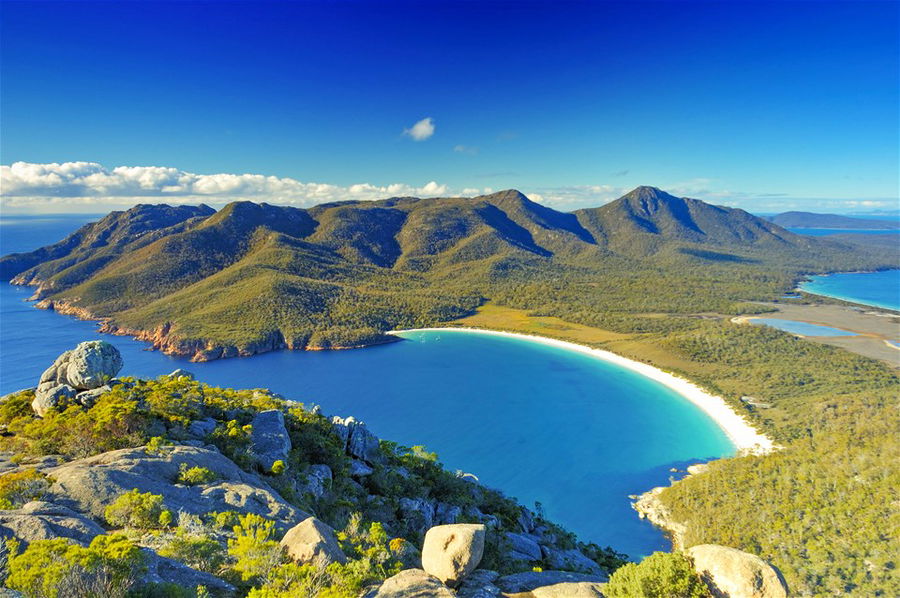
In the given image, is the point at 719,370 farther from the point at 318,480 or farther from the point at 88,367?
the point at 88,367

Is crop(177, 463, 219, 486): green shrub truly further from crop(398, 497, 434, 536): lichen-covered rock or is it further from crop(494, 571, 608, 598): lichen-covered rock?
crop(494, 571, 608, 598): lichen-covered rock

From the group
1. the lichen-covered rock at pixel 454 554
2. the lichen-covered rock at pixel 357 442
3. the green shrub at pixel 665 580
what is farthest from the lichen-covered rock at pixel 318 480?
the green shrub at pixel 665 580

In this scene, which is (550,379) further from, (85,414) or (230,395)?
(85,414)

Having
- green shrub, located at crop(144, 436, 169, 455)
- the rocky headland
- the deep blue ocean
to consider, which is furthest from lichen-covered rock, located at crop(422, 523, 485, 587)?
the deep blue ocean

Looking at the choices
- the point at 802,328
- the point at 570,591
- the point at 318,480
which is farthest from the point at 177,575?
the point at 802,328

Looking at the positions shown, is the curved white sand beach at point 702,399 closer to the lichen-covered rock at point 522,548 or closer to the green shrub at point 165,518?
the lichen-covered rock at point 522,548

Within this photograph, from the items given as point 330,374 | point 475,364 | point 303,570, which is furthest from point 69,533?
point 475,364
